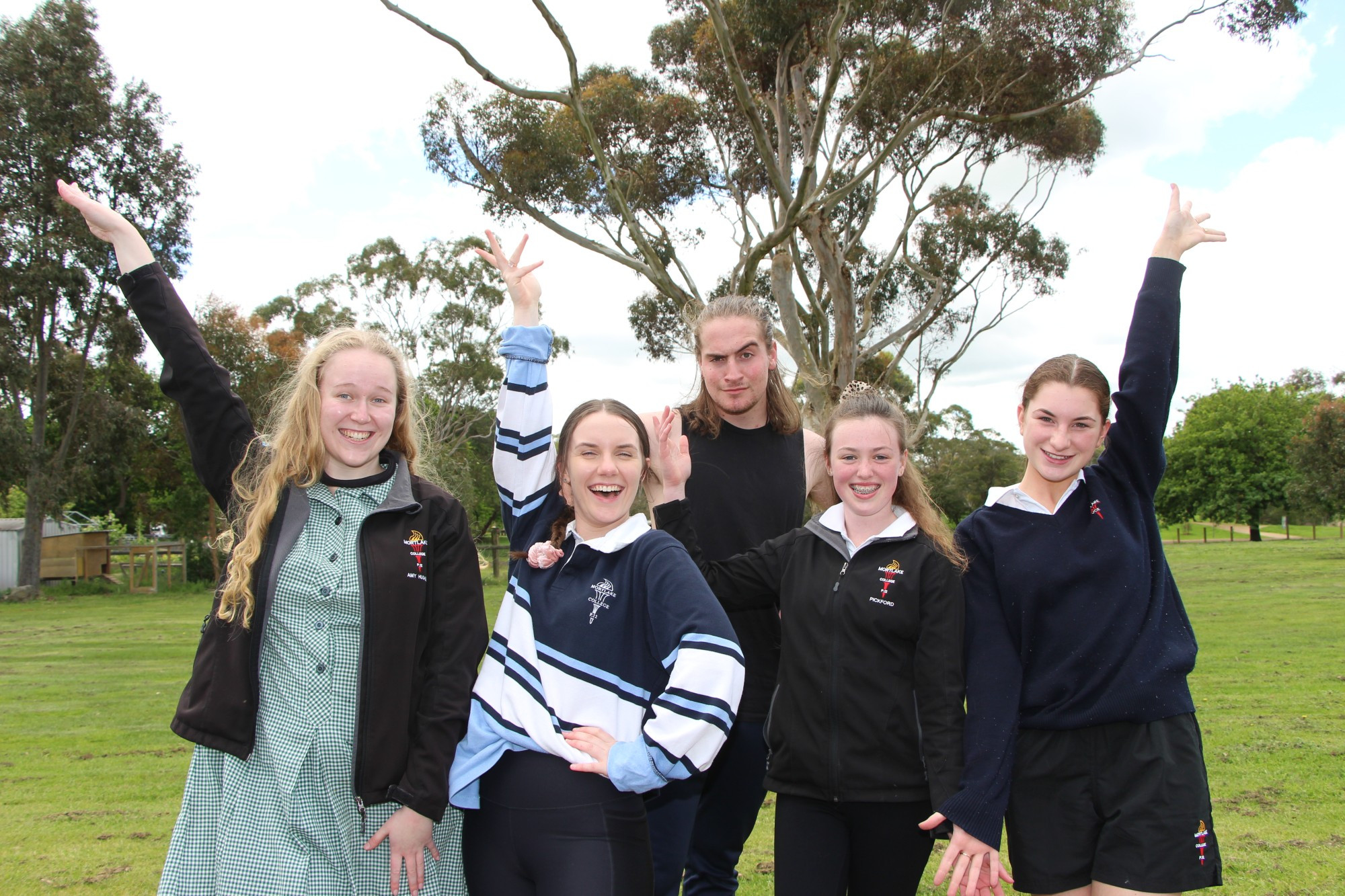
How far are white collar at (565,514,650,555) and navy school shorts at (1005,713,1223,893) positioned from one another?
1.14 metres

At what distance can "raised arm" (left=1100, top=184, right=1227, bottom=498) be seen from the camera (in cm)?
256

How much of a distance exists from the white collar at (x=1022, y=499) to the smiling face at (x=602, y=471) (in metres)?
0.97

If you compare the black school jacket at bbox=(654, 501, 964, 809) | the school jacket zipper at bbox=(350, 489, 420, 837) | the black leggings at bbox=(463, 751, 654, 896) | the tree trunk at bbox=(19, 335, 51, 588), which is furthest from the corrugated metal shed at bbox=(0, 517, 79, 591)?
the black school jacket at bbox=(654, 501, 964, 809)

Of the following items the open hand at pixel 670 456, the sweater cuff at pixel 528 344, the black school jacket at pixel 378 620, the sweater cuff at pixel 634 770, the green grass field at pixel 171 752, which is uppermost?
the sweater cuff at pixel 528 344

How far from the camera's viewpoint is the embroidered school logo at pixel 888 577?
8.55ft

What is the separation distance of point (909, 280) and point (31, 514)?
23463 millimetres

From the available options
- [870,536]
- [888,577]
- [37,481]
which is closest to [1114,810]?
[888,577]

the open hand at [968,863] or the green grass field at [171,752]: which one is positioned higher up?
the open hand at [968,863]

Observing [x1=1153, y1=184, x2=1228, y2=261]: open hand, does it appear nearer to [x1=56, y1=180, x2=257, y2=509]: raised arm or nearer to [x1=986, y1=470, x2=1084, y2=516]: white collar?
[x1=986, y1=470, x2=1084, y2=516]: white collar

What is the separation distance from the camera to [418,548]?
2514 millimetres

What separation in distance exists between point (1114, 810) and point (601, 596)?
4.51 feet

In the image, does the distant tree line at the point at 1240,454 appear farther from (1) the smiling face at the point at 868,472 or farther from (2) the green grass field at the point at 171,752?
(1) the smiling face at the point at 868,472

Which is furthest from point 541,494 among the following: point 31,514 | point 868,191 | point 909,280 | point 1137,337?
point 31,514

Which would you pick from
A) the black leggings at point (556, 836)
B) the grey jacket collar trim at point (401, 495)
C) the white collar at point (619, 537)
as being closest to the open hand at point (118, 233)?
the grey jacket collar trim at point (401, 495)
